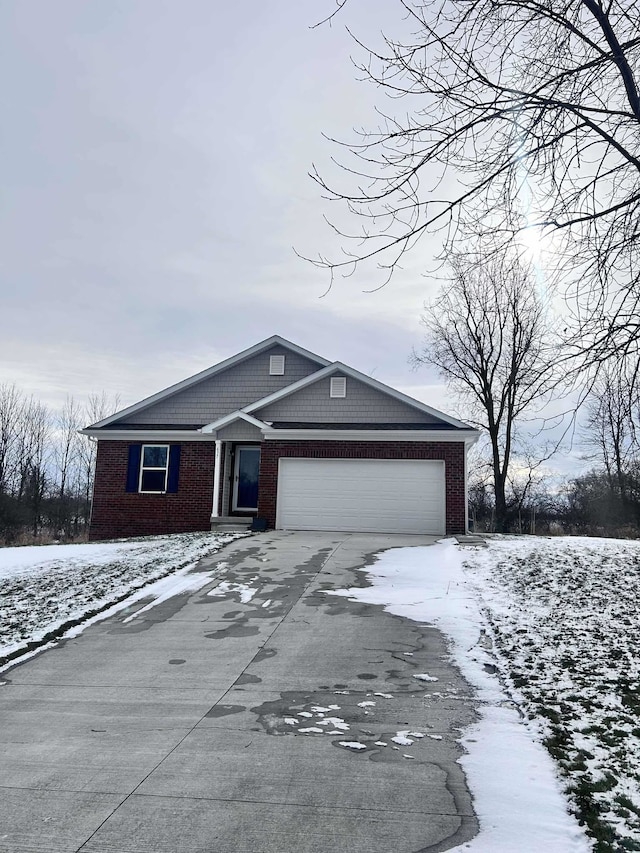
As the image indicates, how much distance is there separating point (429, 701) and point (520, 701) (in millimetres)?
764

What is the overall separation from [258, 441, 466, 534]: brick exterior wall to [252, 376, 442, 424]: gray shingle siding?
95 cm

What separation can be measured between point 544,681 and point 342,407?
41.9 feet

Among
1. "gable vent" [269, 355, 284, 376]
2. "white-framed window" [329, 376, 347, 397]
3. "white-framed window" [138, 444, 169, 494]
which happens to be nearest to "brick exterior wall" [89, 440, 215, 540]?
"white-framed window" [138, 444, 169, 494]

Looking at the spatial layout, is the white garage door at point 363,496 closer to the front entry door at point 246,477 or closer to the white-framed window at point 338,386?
the front entry door at point 246,477

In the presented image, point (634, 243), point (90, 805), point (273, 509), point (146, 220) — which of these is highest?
point (146, 220)

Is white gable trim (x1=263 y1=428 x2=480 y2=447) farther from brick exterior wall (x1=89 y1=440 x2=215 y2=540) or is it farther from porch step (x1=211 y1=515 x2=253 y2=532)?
porch step (x1=211 y1=515 x2=253 y2=532)

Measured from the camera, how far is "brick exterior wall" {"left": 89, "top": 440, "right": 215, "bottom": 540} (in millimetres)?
17875

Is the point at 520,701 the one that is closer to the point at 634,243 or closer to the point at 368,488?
the point at 634,243

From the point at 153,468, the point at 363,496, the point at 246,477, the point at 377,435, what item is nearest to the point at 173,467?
the point at 153,468

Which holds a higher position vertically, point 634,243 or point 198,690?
point 634,243

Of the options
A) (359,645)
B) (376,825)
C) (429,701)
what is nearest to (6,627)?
(359,645)

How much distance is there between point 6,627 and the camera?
745cm

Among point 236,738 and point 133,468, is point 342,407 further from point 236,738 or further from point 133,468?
point 236,738

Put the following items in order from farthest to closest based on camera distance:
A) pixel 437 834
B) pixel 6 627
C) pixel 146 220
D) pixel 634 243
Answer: pixel 146 220
pixel 6 627
pixel 634 243
pixel 437 834
